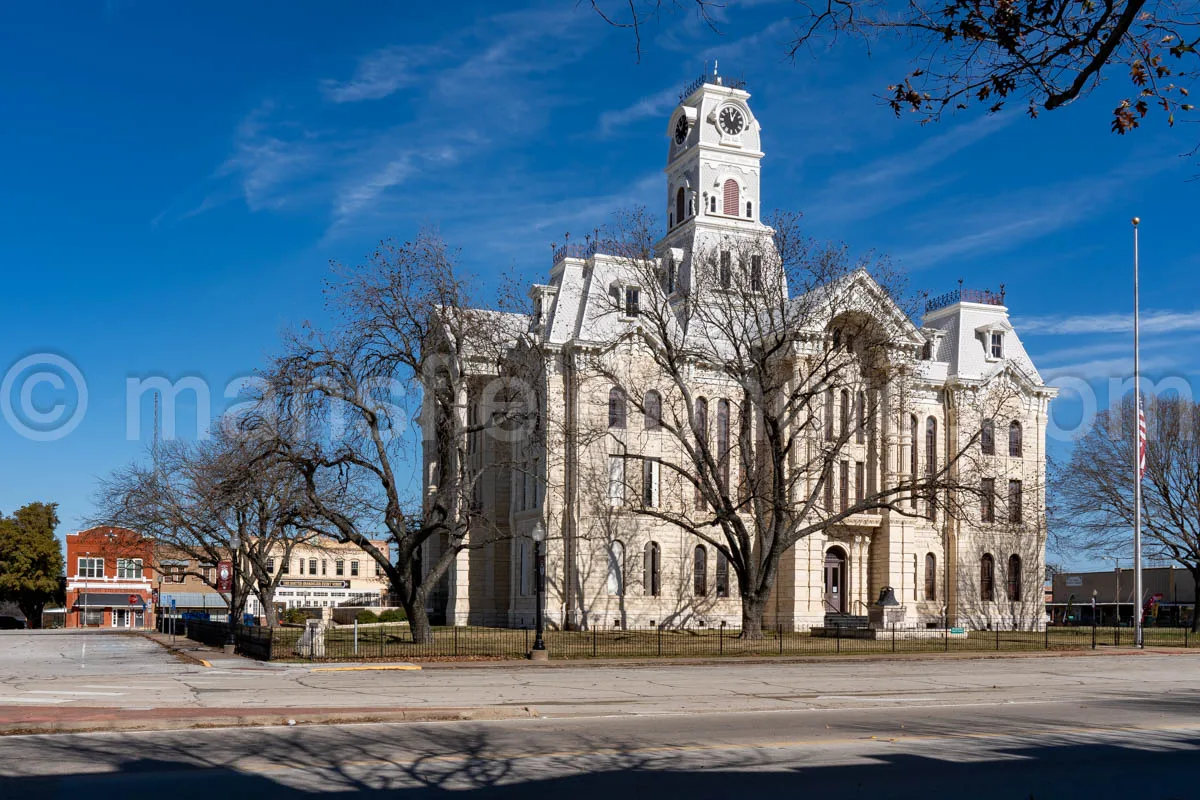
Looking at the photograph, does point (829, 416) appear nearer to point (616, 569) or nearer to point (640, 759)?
point (616, 569)

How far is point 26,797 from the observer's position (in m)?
10.3

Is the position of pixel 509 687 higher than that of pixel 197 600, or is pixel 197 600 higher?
pixel 509 687

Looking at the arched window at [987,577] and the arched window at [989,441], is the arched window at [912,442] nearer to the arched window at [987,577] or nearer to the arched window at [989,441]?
the arched window at [989,441]

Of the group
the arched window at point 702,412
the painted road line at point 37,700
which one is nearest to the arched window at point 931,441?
the arched window at point 702,412

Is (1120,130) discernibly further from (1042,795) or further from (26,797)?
(26,797)

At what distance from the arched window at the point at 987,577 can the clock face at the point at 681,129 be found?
2696cm

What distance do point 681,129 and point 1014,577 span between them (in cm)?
2938

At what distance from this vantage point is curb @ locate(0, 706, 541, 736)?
15.0 meters

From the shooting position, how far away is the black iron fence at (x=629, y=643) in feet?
106

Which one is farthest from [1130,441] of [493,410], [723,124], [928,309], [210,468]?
[210,468]

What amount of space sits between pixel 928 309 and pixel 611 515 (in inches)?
1000

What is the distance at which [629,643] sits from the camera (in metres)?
39.4

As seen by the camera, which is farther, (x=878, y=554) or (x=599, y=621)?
(x=878, y=554)

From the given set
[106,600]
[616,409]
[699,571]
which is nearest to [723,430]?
[616,409]
